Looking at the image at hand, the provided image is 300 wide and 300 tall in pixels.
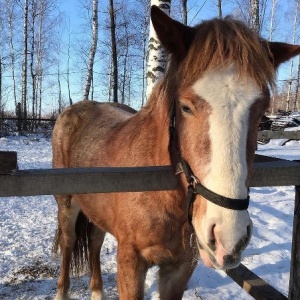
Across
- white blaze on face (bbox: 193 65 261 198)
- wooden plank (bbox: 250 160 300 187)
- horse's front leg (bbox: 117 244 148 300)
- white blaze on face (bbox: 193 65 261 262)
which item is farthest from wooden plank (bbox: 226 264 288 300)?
white blaze on face (bbox: 193 65 261 198)

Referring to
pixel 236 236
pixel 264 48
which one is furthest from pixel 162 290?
pixel 264 48

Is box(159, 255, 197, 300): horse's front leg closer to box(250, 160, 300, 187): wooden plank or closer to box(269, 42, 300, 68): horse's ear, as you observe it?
box(250, 160, 300, 187): wooden plank

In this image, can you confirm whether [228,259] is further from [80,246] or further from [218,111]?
[80,246]

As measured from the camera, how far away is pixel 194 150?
1607 millimetres

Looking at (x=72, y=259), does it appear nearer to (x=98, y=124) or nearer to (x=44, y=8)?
(x=98, y=124)

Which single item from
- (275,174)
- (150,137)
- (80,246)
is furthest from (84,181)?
(80,246)

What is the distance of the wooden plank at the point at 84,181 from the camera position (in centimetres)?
156

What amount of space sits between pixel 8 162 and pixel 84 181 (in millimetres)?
349

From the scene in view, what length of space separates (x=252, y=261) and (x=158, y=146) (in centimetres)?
247

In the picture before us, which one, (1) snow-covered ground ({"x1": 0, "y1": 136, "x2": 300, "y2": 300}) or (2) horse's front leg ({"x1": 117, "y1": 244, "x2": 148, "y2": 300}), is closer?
(2) horse's front leg ({"x1": 117, "y1": 244, "x2": 148, "y2": 300})

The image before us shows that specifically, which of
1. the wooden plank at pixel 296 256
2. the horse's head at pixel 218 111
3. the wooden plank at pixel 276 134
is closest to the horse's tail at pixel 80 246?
the wooden plank at pixel 296 256

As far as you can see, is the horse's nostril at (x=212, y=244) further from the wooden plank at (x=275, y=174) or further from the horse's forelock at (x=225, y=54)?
the horse's forelock at (x=225, y=54)

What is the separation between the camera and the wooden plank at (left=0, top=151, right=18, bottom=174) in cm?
149

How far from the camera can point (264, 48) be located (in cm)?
183
